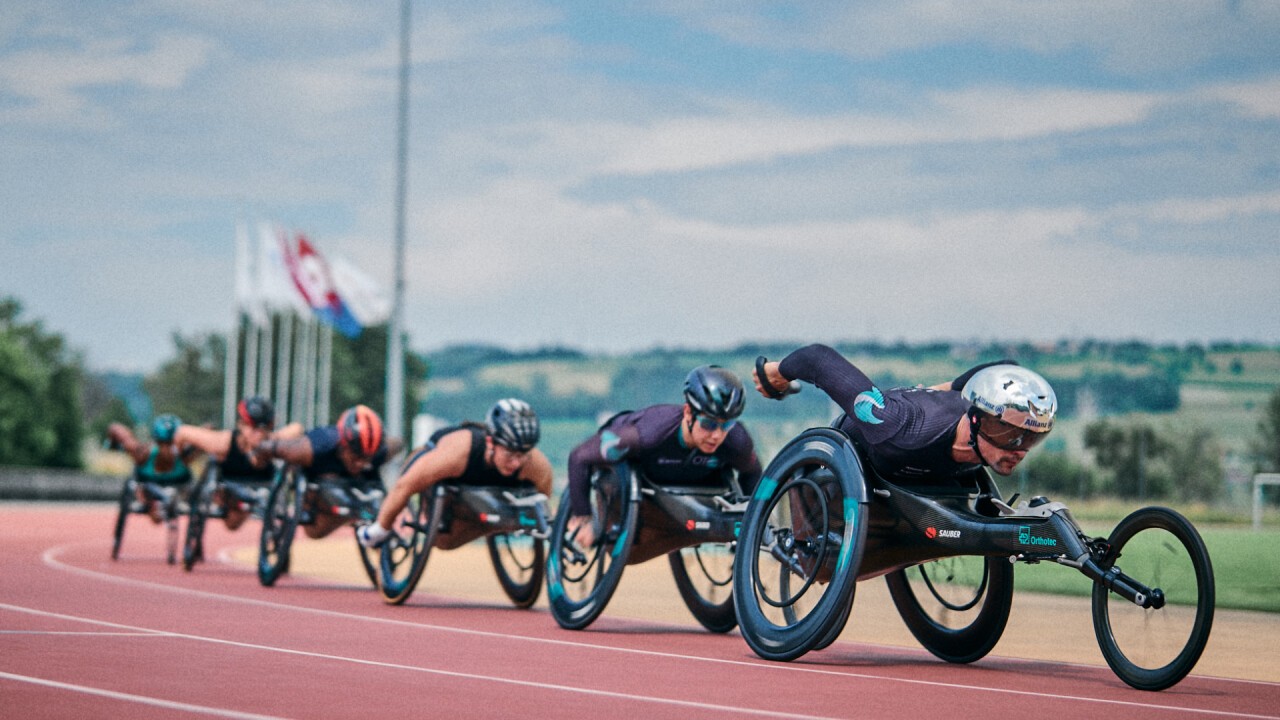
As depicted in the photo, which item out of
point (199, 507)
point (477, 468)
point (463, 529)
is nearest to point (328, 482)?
point (463, 529)

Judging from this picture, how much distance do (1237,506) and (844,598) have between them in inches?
965

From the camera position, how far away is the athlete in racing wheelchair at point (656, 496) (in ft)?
41.4

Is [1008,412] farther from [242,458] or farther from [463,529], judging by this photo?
[242,458]

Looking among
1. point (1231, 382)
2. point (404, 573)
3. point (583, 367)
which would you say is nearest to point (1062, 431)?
point (1231, 382)

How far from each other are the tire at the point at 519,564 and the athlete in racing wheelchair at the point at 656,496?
67.9 inches

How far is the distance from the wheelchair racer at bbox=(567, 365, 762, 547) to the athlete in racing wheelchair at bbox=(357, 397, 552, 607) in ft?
5.77

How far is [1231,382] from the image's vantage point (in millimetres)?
34000

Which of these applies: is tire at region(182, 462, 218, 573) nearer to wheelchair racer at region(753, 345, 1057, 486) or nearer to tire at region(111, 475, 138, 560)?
tire at region(111, 475, 138, 560)

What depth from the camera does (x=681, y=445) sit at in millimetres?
13023

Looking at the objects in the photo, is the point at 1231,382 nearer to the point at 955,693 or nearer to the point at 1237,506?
the point at 1237,506

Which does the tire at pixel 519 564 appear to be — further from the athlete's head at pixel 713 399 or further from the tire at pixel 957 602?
the tire at pixel 957 602

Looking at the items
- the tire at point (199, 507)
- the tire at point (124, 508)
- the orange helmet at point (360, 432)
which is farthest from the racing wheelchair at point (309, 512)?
the tire at point (124, 508)

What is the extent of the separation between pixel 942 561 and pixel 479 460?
543cm

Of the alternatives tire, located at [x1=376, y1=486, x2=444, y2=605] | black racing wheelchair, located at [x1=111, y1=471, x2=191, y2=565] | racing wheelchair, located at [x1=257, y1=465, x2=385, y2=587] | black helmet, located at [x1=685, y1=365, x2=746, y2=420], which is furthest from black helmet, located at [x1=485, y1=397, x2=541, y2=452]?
black racing wheelchair, located at [x1=111, y1=471, x2=191, y2=565]
